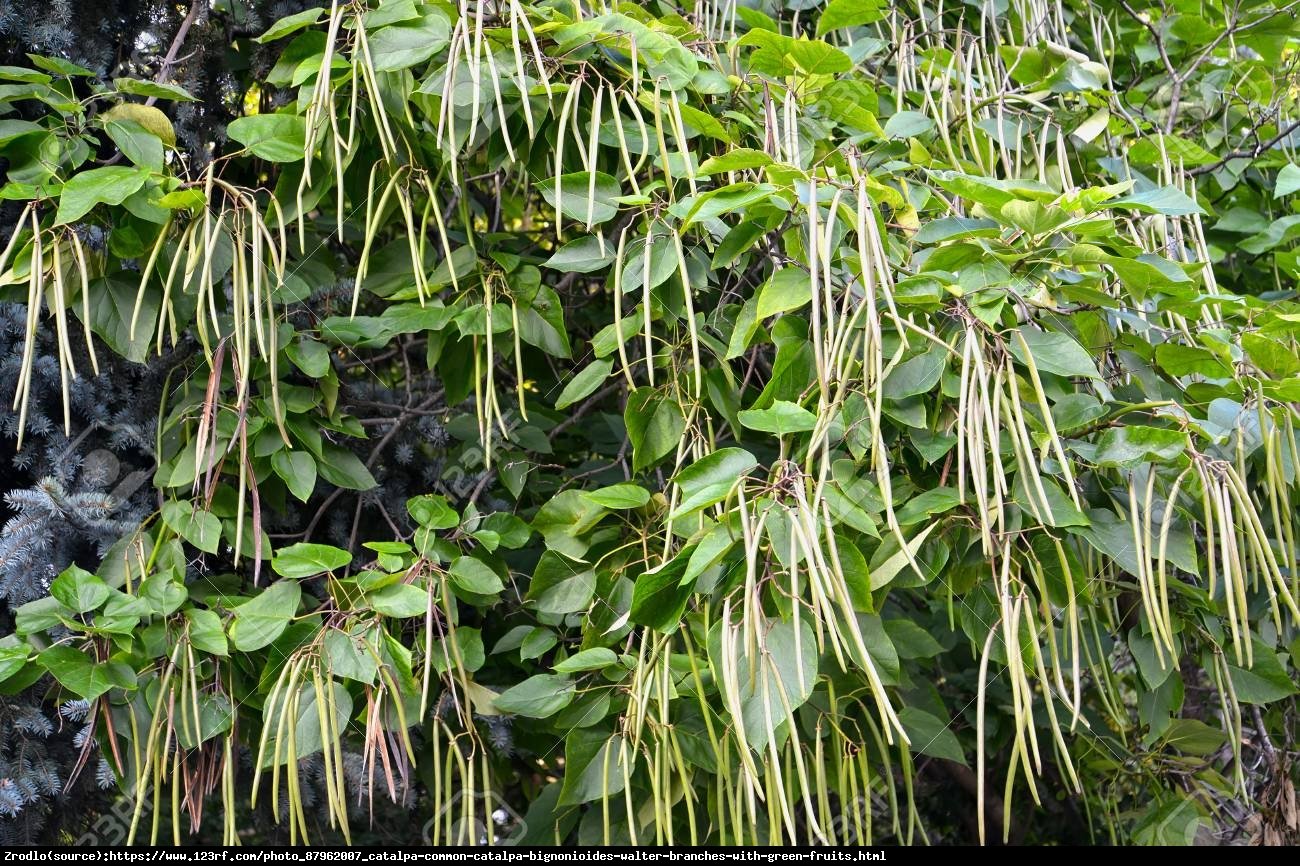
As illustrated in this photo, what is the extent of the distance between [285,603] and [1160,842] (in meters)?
1.06

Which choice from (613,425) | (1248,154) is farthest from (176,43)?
(1248,154)

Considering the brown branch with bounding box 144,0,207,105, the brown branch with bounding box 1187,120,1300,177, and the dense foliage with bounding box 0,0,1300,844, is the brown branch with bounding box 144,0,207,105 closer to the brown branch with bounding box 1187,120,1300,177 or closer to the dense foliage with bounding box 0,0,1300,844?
the dense foliage with bounding box 0,0,1300,844

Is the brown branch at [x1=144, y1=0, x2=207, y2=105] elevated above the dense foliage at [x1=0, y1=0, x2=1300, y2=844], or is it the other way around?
the brown branch at [x1=144, y1=0, x2=207, y2=105]

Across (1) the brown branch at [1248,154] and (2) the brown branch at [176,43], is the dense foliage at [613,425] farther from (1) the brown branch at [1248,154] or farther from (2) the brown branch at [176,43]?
(1) the brown branch at [1248,154]

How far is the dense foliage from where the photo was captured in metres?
0.88

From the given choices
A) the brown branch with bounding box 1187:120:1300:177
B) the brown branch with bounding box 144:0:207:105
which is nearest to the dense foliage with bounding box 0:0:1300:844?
the brown branch with bounding box 144:0:207:105

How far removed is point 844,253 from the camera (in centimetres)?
95

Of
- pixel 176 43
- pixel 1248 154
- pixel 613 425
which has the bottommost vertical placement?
pixel 613 425

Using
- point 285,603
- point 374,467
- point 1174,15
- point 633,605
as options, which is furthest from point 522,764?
point 1174,15

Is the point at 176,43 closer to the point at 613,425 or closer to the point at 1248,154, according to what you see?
the point at 613,425

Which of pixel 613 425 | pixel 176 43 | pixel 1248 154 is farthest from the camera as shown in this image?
pixel 1248 154

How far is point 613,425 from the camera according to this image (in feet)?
4.36

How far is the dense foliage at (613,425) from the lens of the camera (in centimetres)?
88

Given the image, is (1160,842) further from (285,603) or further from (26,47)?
(26,47)
